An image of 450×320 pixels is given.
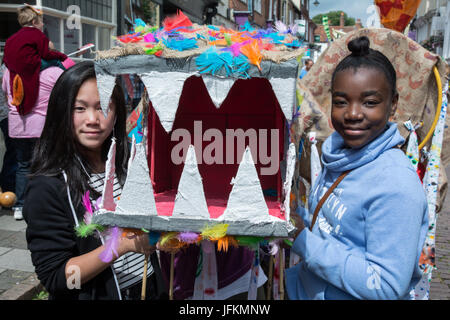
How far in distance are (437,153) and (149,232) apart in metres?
1.58

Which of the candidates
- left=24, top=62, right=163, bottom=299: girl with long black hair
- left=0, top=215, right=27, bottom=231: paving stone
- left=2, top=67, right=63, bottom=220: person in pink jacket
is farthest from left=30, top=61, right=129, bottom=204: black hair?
left=0, top=215, right=27, bottom=231: paving stone

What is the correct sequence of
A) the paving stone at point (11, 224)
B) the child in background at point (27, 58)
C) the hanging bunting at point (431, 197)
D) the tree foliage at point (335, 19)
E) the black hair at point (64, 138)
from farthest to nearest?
the tree foliage at point (335, 19) → the paving stone at point (11, 224) → the child in background at point (27, 58) → the hanging bunting at point (431, 197) → the black hair at point (64, 138)

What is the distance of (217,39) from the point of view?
4.12ft

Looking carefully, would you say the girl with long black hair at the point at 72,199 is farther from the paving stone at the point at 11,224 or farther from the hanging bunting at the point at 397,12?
the paving stone at the point at 11,224

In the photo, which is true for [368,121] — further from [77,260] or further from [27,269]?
[27,269]

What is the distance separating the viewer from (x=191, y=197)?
116 cm

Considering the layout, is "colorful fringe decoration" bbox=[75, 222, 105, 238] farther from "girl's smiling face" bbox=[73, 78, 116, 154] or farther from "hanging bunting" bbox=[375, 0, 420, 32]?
"hanging bunting" bbox=[375, 0, 420, 32]

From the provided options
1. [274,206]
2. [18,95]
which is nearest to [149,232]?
[274,206]

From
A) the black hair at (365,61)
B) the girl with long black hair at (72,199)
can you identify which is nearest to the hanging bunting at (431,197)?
the black hair at (365,61)

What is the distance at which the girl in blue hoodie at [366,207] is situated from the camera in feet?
3.53

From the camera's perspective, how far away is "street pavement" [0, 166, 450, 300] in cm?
257

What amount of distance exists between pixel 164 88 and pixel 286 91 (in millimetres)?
357

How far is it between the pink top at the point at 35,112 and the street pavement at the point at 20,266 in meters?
0.90

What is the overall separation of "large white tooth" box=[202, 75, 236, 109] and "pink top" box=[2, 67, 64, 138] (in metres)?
2.80
